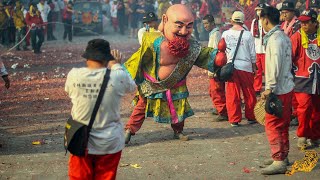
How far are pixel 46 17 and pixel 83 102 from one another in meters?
22.8

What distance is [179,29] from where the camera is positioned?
8.72 metres

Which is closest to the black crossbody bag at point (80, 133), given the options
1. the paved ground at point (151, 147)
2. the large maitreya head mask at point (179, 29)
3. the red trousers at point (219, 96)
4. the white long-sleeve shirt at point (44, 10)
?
the paved ground at point (151, 147)

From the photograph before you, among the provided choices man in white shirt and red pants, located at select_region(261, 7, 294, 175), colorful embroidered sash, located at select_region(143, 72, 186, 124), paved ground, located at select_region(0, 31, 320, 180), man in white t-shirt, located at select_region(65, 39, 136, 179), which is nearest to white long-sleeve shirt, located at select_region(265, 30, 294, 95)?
man in white shirt and red pants, located at select_region(261, 7, 294, 175)

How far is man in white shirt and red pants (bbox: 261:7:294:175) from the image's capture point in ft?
24.6

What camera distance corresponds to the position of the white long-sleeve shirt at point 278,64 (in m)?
7.45

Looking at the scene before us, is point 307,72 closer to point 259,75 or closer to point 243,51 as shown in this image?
point 243,51

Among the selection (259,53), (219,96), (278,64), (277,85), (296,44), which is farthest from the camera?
(259,53)

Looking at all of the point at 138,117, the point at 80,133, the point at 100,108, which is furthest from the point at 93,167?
the point at 138,117

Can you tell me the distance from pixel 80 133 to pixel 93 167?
40 centimetres

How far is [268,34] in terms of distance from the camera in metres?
7.62

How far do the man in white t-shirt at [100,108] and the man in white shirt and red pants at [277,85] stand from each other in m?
2.20

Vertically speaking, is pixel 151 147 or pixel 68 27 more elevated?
pixel 151 147

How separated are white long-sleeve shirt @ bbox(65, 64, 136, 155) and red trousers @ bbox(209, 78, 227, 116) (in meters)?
5.29

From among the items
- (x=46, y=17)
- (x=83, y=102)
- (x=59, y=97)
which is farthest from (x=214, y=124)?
(x=46, y=17)
